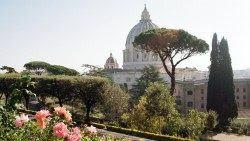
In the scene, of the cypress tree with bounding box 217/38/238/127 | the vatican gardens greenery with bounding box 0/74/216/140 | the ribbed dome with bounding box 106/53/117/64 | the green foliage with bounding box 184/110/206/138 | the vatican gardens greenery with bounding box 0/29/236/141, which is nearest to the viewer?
the vatican gardens greenery with bounding box 0/29/236/141

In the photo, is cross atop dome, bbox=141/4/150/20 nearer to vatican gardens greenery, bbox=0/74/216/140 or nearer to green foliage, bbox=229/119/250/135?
vatican gardens greenery, bbox=0/74/216/140

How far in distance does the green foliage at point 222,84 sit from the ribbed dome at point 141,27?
54020 millimetres

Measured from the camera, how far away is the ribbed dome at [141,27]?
347 ft

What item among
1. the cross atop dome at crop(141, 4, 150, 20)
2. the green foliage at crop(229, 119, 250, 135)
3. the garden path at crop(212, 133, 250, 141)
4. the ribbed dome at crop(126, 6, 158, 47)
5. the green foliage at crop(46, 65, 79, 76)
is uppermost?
the cross atop dome at crop(141, 4, 150, 20)

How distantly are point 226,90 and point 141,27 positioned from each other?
58.2 meters

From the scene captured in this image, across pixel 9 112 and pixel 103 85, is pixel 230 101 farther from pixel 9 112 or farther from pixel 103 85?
pixel 9 112

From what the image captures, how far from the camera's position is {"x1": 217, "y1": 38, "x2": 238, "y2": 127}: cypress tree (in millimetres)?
48812

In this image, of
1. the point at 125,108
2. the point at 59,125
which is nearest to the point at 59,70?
the point at 125,108

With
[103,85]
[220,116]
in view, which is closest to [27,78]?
[103,85]

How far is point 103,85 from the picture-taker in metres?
45.3

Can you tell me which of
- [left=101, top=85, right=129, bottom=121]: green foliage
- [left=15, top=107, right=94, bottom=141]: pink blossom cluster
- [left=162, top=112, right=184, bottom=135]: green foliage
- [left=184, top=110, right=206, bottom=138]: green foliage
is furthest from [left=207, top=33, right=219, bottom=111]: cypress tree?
[left=15, top=107, right=94, bottom=141]: pink blossom cluster

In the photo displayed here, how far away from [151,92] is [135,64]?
71.5 m

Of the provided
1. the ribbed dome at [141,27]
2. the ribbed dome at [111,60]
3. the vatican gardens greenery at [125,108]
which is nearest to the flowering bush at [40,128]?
the vatican gardens greenery at [125,108]

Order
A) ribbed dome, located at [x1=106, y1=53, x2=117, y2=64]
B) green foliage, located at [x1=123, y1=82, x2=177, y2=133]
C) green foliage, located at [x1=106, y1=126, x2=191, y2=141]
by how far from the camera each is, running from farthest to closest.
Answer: ribbed dome, located at [x1=106, y1=53, x2=117, y2=64] < green foliage, located at [x1=123, y1=82, x2=177, y2=133] < green foliage, located at [x1=106, y1=126, x2=191, y2=141]
